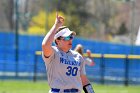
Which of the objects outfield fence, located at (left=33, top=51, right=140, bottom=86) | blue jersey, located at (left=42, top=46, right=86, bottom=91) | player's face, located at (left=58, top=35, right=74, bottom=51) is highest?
player's face, located at (left=58, top=35, right=74, bottom=51)

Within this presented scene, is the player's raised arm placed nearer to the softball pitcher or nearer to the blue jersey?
the softball pitcher

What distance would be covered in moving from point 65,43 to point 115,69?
72.8 ft

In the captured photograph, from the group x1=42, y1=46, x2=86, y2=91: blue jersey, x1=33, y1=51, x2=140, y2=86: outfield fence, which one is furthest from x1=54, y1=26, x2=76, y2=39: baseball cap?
x1=33, y1=51, x2=140, y2=86: outfield fence

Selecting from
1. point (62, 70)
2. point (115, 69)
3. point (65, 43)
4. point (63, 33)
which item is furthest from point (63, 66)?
point (115, 69)

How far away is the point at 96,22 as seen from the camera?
204 feet

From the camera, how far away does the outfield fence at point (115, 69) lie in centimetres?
2866

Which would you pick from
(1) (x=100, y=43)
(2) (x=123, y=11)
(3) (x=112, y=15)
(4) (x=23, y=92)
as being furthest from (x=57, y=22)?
(2) (x=123, y=11)

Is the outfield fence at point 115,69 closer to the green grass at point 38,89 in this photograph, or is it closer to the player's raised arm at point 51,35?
the green grass at point 38,89

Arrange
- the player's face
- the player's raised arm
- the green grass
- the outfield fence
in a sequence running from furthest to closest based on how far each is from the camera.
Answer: the outfield fence
the green grass
the player's face
the player's raised arm

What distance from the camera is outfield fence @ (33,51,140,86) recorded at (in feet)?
94.0

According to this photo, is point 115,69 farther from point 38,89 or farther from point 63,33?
point 63,33

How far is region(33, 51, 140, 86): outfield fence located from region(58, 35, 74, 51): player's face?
21047 mm

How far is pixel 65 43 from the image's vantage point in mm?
7355

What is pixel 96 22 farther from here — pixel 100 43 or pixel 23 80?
pixel 23 80
